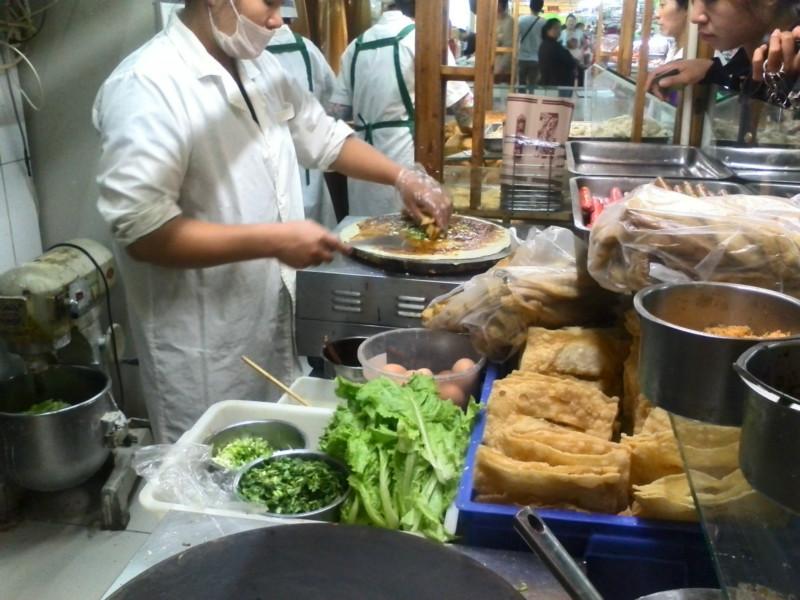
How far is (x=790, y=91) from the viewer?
1717 mm

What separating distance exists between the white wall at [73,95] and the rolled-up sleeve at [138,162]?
1154 millimetres

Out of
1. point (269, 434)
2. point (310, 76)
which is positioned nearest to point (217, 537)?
point (269, 434)

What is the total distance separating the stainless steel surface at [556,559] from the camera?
0.65m

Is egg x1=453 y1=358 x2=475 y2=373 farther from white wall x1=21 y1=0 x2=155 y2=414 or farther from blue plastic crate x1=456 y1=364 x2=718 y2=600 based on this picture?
white wall x1=21 y1=0 x2=155 y2=414

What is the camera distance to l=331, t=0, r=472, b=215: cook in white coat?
12.2 feet

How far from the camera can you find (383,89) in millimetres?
3762

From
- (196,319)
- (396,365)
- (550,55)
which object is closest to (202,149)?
(196,319)

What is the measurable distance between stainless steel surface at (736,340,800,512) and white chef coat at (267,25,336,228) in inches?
121

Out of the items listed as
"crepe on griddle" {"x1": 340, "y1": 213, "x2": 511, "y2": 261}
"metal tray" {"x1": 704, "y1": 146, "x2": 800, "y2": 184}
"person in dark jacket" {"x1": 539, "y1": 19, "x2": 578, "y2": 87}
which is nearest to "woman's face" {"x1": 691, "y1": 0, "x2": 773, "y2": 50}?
"metal tray" {"x1": 704, "y1": 146, "x2": 800, "y2": 184}

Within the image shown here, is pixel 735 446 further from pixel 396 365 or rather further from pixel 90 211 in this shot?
pixel 90 211

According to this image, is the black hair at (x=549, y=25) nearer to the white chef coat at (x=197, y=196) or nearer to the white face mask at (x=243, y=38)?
the white chef coat at (x=197, y=196)

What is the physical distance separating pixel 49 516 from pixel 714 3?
2.82m

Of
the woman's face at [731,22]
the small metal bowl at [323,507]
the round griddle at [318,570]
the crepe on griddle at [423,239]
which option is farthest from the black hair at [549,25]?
the round griddle at [318,570]

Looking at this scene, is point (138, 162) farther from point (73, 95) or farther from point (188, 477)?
point (73, 95)
